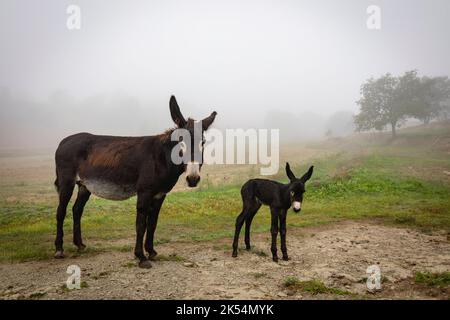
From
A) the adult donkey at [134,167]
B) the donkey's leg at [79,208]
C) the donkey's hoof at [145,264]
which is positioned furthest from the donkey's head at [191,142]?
the donkey's leg at [79,208]

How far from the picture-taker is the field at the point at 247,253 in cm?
629

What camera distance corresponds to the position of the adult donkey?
7.42m

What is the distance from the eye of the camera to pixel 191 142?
704 cm

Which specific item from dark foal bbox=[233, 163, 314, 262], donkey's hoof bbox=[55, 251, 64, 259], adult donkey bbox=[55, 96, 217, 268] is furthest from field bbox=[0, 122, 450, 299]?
adult donkey bbox=[55, 96, 217, 268]

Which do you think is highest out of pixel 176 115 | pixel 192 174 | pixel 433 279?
pixel 176 115

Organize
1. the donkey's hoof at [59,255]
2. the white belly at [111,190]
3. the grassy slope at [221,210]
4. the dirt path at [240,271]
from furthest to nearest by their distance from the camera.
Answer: the grassy slope at [221,210], the donkey's hoof at [59,255], the white belly at [111,190], the dirt path at [240,271]

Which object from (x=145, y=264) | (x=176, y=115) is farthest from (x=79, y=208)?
(x=176, y=115)

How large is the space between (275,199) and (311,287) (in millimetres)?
2876

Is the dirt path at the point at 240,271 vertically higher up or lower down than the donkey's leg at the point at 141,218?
lower down

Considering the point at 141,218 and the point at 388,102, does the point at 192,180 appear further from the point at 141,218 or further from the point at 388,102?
the point at 388,102

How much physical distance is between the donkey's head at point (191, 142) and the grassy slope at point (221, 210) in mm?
4202

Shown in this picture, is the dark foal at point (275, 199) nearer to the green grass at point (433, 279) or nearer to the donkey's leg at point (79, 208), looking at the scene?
the green grass at point (433, 279)
